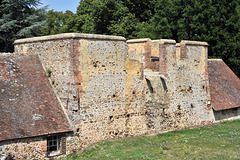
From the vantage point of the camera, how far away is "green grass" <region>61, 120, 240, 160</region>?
13023mm

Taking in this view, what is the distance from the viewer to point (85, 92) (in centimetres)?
1452

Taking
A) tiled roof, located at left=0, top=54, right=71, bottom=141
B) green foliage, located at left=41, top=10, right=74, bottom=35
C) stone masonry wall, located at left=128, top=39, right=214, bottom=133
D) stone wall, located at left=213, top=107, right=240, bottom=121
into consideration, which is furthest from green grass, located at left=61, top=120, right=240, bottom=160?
green foliage, located at left=41, top=10, right=74, bottom=35

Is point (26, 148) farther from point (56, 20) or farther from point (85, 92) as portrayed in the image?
point (56, 20)

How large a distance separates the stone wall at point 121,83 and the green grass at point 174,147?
2.69ft

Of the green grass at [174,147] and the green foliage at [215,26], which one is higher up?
the green foliage at [215,26]

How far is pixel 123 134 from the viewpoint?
16203 millimetres

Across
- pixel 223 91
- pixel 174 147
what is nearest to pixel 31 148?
pixel 174 147

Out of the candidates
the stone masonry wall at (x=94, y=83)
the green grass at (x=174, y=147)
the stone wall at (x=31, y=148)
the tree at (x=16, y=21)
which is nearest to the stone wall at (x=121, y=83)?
the stone masonry wall at (x=94, y=83)

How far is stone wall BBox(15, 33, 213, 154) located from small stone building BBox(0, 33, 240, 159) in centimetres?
5

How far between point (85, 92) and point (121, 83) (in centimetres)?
236

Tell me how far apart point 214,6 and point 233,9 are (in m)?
1.73

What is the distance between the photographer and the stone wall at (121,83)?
14367 mm

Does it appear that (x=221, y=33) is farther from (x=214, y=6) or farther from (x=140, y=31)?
(x=140, y=31)

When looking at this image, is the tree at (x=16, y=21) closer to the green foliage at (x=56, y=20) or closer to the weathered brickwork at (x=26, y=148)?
the weathered brickwork at (x=26, y=148)
